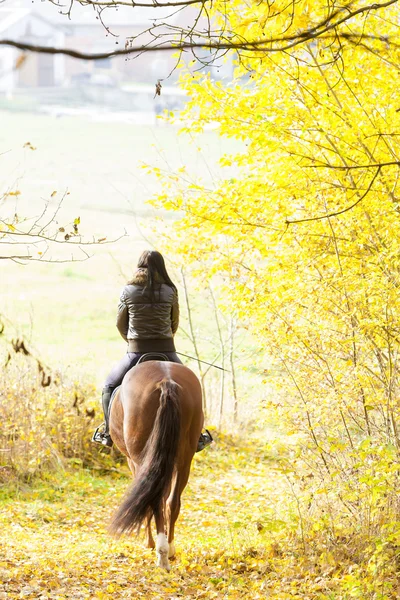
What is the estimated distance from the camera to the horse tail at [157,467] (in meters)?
5.01

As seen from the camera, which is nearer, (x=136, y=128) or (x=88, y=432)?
(x=88, y=432)

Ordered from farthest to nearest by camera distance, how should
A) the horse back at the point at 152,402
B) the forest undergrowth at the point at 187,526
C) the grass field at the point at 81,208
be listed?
the grass field at the point at 81,208
the horse back at the point at 152,402
the forest undergrowth at the point at 187,526

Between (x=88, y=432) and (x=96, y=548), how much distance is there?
304cm

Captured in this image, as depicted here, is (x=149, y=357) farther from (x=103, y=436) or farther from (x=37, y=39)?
(x=37, y=39)

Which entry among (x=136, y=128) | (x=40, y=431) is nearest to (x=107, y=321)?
(x=40, y=431)

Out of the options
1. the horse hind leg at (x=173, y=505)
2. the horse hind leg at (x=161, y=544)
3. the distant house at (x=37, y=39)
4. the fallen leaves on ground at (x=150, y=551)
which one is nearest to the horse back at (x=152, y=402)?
the horse hind leg at (x=173, y=505)

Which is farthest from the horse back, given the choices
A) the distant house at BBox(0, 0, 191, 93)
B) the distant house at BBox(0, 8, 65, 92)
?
the distant house at BBox(0, 0, 191, 93)

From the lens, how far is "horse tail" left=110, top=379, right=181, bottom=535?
501 centimetres

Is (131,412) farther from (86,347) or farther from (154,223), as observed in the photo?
(86,347)

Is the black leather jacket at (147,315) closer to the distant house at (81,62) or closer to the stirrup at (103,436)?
the stirrup at (103,436)

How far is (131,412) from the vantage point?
5.53 metres

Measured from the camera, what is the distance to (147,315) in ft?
20.2

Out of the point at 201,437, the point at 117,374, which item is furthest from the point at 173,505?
the point at 117,374

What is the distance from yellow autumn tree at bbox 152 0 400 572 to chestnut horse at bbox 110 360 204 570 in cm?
95
